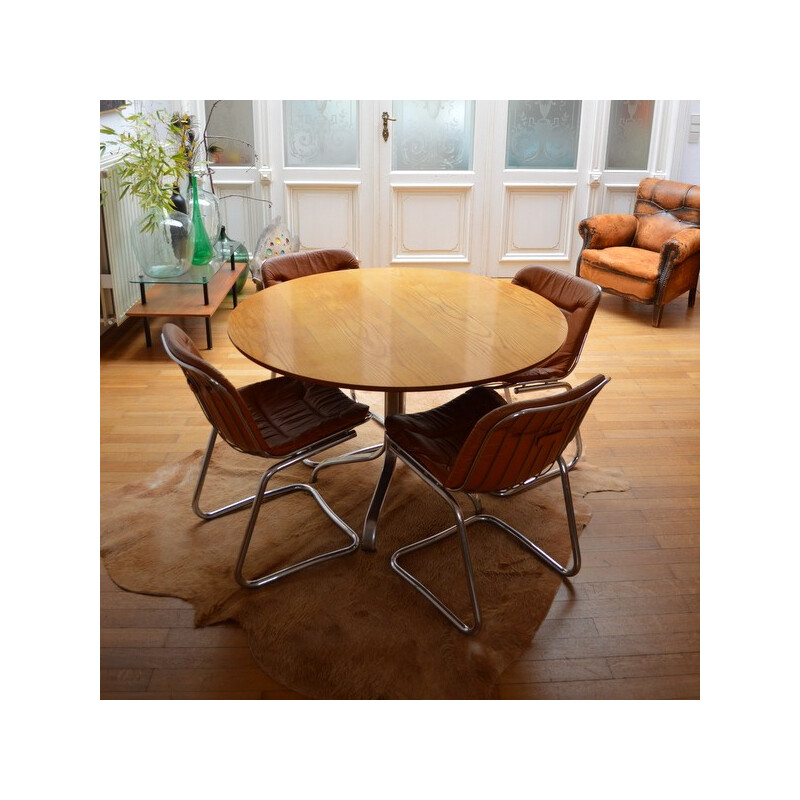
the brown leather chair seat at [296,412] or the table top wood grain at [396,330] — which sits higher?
the table top wood grain at [396,330]

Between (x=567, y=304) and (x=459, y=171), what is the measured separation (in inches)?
110

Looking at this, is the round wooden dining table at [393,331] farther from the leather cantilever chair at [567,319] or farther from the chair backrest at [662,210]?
the chair backrest at [662,210]

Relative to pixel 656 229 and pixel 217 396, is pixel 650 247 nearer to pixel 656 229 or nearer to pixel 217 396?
pixel 656 229

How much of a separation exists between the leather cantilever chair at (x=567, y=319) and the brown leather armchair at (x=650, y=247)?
1853mm

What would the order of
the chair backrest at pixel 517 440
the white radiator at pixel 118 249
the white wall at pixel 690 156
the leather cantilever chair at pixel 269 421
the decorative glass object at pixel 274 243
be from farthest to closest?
the white wall at pixel 690 156 < the decorative glass object at pixel 274 243 < the white radiator at pixel 118 249 < the leather cantilever chair at pixel 269 421 < the chair backrest at pixel 517 440

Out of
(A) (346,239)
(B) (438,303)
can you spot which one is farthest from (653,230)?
(B) (438,303)

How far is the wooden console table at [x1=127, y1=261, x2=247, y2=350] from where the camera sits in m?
4.14

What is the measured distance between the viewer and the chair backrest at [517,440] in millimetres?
1942

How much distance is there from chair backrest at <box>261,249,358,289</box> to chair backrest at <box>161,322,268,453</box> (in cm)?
94

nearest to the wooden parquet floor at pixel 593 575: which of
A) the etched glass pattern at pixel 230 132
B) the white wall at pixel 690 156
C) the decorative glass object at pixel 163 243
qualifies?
the decorative glass object at pixel 163 243

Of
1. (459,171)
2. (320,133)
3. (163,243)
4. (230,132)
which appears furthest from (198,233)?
(459,171)

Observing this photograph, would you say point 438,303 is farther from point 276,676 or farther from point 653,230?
point 653,230

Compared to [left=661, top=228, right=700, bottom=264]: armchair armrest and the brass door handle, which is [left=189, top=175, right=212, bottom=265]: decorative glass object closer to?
the brass door handle

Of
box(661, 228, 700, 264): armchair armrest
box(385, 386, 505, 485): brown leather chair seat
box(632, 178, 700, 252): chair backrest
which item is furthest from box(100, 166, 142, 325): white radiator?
box(632, 178, 700, 252): chair backrest
